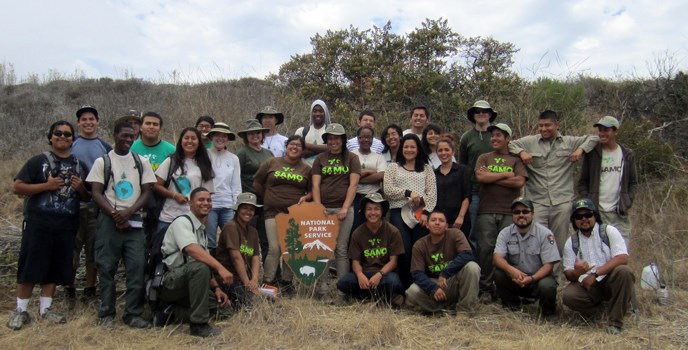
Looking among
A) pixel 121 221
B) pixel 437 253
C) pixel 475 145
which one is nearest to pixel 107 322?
pixel 121 221

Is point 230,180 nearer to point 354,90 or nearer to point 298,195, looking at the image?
point 298,195

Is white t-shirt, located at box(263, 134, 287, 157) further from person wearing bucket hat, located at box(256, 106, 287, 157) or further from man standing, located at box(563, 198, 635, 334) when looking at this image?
man standing, located at box(563, 198, 635, 334)

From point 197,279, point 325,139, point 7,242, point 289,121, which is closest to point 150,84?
point 289,121

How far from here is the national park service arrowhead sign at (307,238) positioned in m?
6.25

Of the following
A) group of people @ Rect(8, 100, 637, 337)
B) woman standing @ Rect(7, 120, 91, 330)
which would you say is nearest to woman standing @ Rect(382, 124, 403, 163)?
group of people @ Rect(8, 100, 637, 337)

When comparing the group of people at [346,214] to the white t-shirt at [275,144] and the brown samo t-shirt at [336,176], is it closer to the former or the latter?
the brown samo t-shirt at [336,176]

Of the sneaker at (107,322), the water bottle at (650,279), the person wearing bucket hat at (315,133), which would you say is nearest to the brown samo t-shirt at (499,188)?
the water bottle at (650,279)

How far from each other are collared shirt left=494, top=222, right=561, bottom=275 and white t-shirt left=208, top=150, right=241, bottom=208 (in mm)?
3002

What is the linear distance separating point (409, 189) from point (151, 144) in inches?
116

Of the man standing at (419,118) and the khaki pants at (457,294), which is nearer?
the khaki pants at (457,294)

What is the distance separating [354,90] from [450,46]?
8.31ft

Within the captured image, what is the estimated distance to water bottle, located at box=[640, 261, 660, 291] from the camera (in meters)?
6.16

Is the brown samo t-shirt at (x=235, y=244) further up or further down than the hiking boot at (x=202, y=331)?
further up

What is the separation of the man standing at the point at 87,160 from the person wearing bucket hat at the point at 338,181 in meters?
2.40
